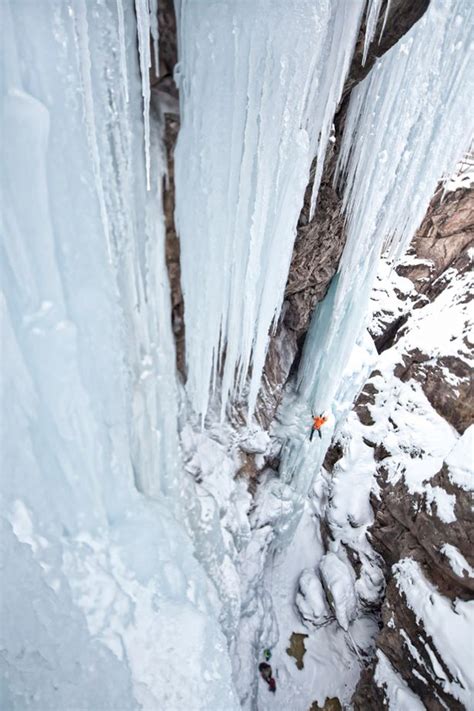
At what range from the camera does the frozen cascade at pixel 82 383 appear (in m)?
1.49

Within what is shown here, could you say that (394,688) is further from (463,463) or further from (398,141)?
(398,141)

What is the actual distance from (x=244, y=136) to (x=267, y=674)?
291 inches

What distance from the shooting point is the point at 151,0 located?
1858 millimetres

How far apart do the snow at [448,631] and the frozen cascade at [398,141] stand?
3716 millimetres

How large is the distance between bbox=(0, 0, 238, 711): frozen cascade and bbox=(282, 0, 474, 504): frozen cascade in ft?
8.25

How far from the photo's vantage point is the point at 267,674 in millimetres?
5512

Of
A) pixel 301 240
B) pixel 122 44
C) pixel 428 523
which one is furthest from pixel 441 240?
pixel 122 44

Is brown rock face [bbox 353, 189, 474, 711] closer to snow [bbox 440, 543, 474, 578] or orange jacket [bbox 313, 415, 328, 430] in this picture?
snow [bbox 440, 543, 474, 578]

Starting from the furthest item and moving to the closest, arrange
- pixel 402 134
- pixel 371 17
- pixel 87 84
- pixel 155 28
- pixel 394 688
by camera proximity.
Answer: pixel 394 688 → pixel 402 134 → pixel 371 17 → pixel 155 28 → pixel 87 84

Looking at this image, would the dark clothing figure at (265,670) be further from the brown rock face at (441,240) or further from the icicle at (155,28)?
the brown rock face at (441,240)

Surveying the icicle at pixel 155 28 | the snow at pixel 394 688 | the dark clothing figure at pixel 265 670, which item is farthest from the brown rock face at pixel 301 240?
the dark clothing figure at pixel 265 670

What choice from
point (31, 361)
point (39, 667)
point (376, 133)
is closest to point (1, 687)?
point (39, 667)

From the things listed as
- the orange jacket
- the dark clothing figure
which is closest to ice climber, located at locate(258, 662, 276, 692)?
the dark clothing figure

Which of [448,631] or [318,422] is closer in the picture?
[448,631]
